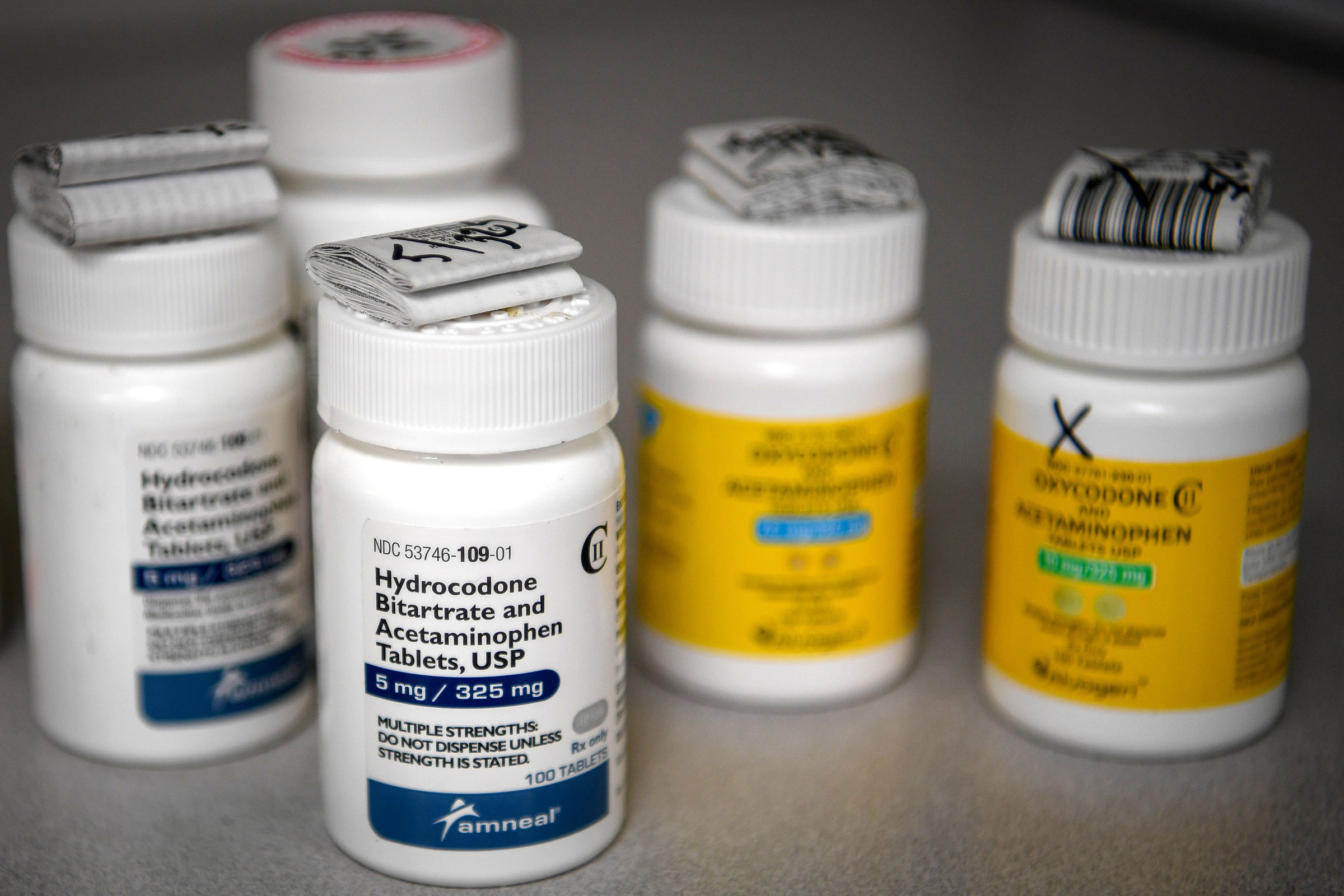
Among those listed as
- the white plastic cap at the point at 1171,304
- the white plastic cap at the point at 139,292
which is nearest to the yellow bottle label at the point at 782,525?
the white plastic cap at the point at 1171,304

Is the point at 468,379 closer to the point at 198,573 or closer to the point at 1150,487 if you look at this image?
the point at 198,573

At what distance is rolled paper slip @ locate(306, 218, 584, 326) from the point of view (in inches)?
24.7

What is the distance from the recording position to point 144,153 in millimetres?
716

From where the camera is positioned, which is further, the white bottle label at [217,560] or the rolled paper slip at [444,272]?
the white bottle label at [217,560]

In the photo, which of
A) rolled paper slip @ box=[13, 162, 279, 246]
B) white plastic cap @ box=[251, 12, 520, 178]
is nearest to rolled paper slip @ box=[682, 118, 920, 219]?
white plastic cap @ box=[251, 12, 520, 178]

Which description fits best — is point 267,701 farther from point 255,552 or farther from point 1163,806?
point 1163,806

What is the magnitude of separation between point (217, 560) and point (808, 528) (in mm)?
274

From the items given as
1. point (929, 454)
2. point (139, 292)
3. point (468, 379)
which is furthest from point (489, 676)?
point (929, 454)

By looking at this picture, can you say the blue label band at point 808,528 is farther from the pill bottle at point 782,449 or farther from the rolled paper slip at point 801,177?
the rolled paper slip at point 801,177

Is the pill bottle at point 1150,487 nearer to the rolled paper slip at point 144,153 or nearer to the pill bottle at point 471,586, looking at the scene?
the pill bottle at point 471,586

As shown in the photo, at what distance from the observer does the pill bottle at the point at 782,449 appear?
793 millimetres

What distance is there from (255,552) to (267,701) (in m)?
0.08

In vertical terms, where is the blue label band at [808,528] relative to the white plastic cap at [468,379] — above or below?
below

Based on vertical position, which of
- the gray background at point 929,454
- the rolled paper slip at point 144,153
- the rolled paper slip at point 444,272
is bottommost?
the gray background at point 929,454
